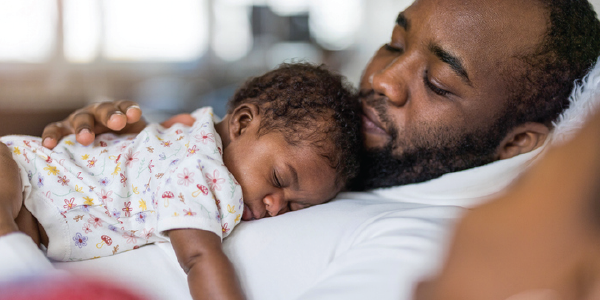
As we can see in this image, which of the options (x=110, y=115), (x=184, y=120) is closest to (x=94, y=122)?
(x=110, y=115)

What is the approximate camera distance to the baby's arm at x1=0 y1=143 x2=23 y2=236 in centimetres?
104

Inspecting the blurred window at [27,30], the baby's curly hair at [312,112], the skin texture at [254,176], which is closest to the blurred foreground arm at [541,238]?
the skin texture at [254,176]

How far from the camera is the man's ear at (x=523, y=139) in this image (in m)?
1.62

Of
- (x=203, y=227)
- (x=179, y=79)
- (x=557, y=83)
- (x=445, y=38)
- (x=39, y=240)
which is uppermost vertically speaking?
(x=445, y=38)

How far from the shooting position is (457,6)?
153 centimetres

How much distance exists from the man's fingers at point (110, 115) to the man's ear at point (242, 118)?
372 millimetres

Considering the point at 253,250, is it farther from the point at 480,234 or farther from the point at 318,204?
the point at 480,234

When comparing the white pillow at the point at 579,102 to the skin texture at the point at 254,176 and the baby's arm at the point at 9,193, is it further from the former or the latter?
the baby's arm at the point at 9,193

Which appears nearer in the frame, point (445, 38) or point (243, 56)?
point (445, 38)

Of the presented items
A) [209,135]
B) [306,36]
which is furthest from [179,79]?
[209,135]

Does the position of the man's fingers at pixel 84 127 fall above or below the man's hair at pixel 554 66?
below

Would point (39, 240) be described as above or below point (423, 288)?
below

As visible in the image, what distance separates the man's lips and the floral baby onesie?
58cm

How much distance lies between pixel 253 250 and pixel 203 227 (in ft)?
0.48
